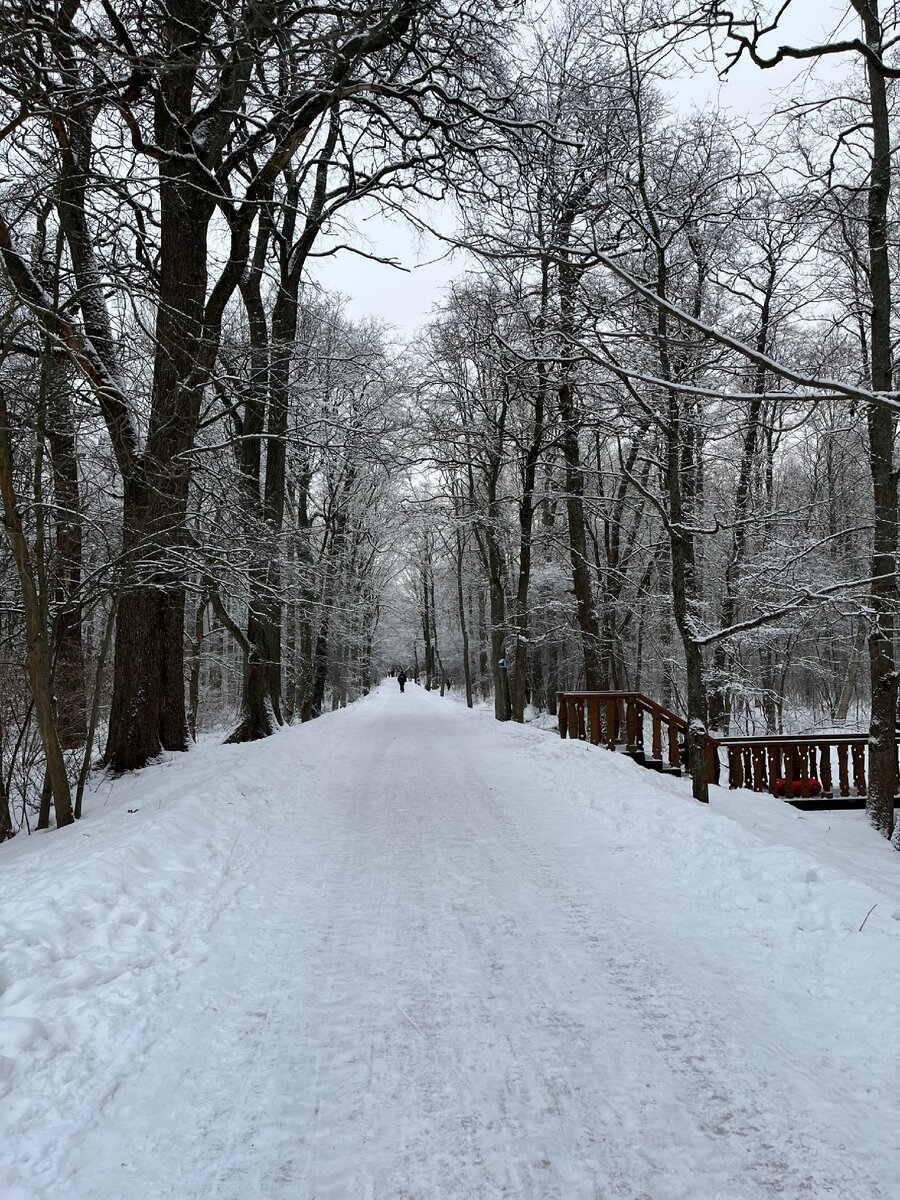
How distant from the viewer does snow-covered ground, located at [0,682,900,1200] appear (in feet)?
7.10

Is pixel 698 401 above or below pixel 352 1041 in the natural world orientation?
above

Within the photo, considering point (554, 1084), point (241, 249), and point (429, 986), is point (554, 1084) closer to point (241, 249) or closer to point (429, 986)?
point (429, 986)

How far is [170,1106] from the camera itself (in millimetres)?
2438

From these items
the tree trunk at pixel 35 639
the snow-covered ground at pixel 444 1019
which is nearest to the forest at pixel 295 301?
the tree trunk at pixel 35 639

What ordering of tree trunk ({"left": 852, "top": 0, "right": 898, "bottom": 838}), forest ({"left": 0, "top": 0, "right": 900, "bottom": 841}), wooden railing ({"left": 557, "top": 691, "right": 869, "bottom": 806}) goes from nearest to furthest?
forest ({"left": 0, "top": 0, "right": 900, "bottom": 841})
tree trunk ({"left": 852, "top": 0, "right": 898, "bottom": 838})
wooden railing ({"left": 557, "top": 691, "right": 869, "bottom": 806})

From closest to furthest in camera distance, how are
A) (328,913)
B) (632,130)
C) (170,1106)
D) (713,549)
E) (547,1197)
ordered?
1. (547,1197)
2. (170,1106)
3. (328,913)
4. (632,130)
5. (713,549)

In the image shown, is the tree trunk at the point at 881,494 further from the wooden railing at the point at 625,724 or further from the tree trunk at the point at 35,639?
the tree trunk at the point at 35,639

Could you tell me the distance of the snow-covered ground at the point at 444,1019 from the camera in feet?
7.10

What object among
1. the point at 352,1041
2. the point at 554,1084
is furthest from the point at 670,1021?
the point at 352,1041

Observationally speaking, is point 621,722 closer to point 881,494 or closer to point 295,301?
point 881,494

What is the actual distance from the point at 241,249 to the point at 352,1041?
10581 mm

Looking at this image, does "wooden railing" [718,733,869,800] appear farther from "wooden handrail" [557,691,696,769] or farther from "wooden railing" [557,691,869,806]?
"wooden handrail" [557,691,696,769]

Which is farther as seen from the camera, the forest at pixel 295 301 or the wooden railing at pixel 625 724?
the wooden railing at pixel 625 724

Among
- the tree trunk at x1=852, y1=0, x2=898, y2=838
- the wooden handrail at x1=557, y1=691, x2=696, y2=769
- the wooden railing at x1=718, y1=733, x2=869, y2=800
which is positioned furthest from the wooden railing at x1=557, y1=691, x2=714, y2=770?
the tree trunk at x1=852, y1=0, x2=898, y2=838
